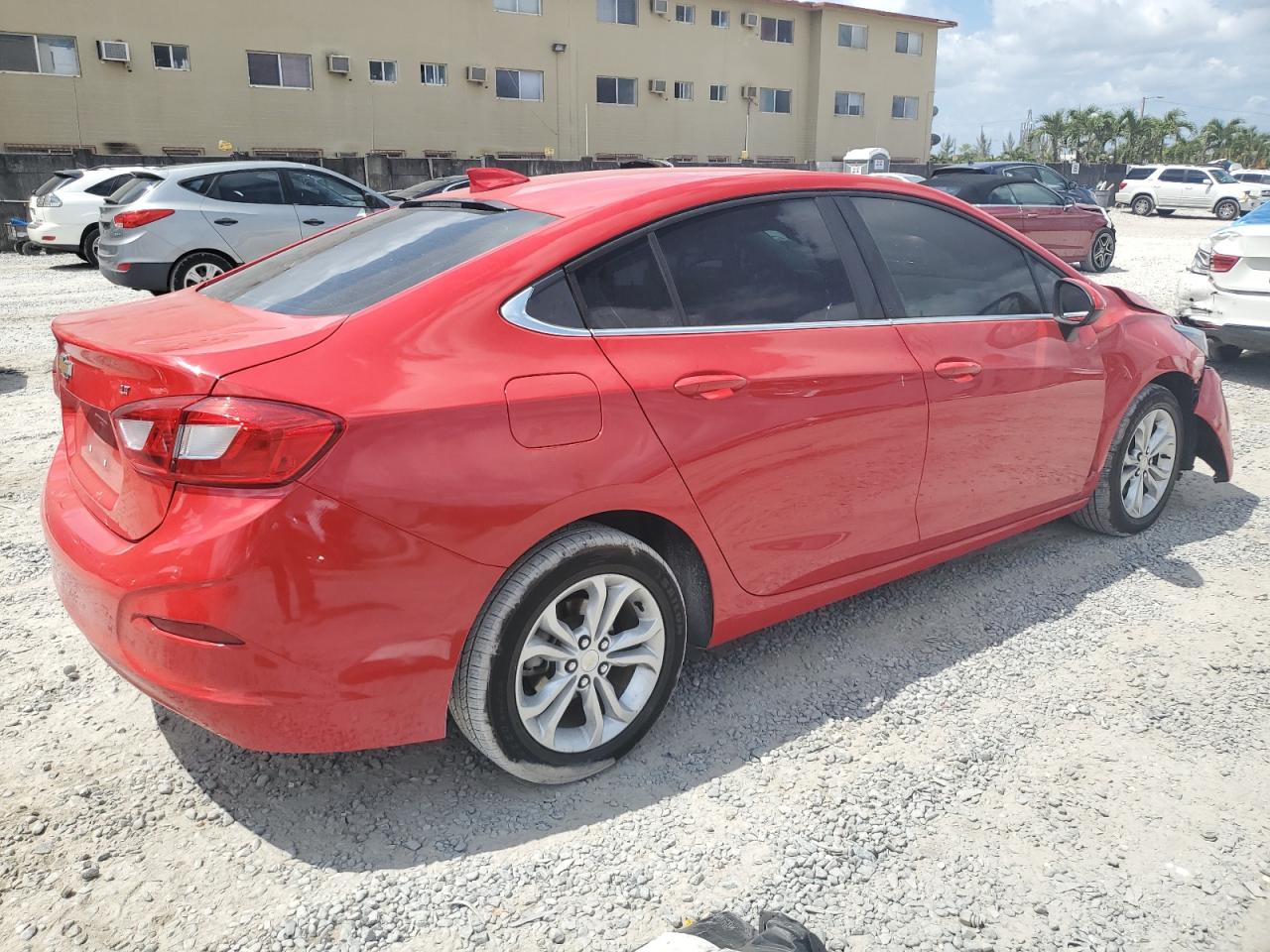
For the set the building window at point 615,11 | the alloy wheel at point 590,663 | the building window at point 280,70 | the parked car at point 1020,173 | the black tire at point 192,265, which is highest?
the building window at point 615,11

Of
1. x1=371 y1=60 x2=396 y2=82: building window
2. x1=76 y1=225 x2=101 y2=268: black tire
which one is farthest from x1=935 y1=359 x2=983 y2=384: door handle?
x1=371 y1=60 x2=396 y2=82: building window

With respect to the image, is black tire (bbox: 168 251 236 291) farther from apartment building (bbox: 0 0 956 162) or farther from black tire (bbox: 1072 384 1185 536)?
apartment building (bbox: 0 0 956 162)

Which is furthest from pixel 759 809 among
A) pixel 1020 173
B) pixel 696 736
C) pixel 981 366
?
pixel 1020 173

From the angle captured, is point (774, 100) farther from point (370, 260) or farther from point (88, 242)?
point (370, 260)

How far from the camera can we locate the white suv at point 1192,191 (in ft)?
107

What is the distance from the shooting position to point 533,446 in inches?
97.7

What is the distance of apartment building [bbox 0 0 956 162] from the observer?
2292cm

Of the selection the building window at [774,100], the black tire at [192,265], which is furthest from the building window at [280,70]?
the black tire at [192,265]

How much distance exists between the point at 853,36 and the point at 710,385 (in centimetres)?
3745

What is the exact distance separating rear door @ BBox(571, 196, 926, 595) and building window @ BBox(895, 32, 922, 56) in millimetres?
38747

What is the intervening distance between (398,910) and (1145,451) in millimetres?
3890

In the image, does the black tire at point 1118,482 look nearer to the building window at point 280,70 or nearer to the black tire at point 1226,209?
the building window at point 280,70

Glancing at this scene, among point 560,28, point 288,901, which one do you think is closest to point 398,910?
point 288,901

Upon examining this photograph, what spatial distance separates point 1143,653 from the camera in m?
3.59
